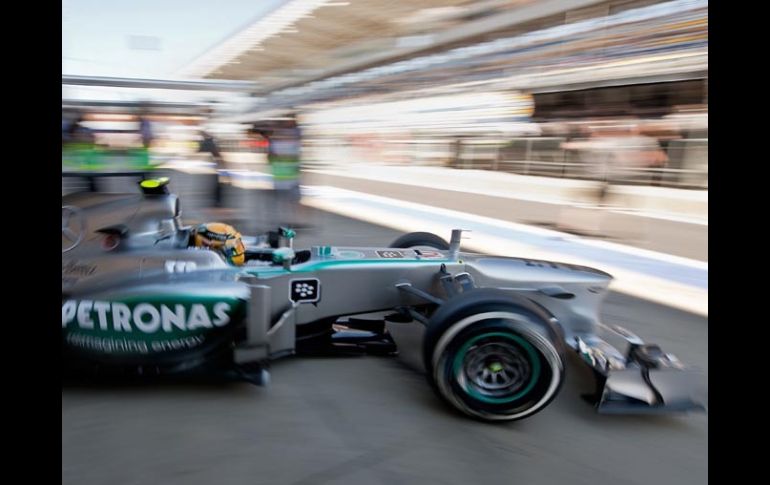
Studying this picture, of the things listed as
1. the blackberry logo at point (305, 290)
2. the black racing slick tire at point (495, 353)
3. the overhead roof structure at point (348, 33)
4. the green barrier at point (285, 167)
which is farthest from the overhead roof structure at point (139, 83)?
the overhead roof structure at point (348, 33)

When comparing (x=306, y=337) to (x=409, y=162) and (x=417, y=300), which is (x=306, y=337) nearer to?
(x=417, y=300)

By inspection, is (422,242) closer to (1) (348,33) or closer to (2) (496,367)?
(2) (496,367)

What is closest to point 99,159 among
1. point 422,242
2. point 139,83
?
point 139,83

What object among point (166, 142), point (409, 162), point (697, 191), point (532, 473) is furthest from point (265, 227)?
point (409, 162)

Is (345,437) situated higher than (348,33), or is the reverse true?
(348,33)

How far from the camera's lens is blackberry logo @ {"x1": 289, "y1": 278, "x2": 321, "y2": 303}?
3072mm

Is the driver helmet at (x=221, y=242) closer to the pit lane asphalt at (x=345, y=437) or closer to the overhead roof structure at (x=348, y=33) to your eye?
the pit lane asphalt at (x=345, y=437)

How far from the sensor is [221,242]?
10.9 ft

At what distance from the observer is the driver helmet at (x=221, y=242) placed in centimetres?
331

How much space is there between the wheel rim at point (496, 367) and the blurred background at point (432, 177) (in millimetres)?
191

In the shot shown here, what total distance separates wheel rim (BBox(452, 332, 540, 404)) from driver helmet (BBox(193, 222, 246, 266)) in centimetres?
155

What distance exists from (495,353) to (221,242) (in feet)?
5.85

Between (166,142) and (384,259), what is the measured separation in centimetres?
795

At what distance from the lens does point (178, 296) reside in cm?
273
